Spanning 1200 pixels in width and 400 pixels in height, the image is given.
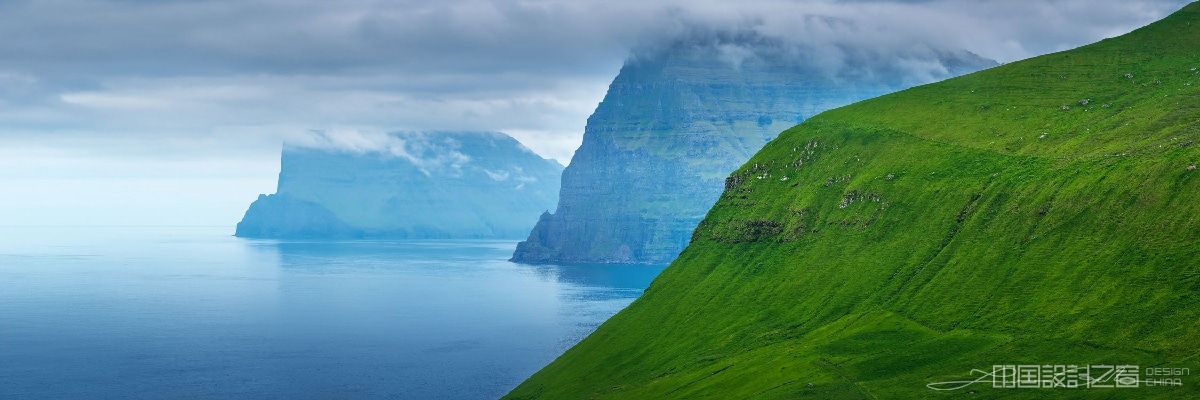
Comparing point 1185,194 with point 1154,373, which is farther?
point 1185,194

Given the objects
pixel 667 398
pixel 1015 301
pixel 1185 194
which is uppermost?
pixel 1185 194

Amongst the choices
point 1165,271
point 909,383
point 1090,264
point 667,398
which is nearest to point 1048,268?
point 1090,264

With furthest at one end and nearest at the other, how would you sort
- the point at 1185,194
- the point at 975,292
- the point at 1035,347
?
the point at 975,292 < the point at 1185,194 < the point at 1035,347

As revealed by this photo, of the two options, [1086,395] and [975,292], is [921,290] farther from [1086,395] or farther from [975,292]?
[1086,395]

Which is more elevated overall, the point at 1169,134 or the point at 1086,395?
the point at 1169,134

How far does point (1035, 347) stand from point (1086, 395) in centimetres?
1913

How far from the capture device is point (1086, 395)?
131 m

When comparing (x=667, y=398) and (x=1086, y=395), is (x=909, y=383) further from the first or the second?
(x=667, y=398)

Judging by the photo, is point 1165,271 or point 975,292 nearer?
point 1165,271

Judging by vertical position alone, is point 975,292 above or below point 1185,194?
below

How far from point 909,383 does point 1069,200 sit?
47.0m

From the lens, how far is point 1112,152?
190 meters

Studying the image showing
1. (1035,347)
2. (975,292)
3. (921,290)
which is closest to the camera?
(1035,347)

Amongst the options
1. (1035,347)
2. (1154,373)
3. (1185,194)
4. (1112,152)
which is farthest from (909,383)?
(1112,152)
